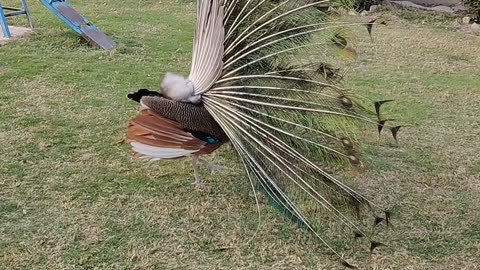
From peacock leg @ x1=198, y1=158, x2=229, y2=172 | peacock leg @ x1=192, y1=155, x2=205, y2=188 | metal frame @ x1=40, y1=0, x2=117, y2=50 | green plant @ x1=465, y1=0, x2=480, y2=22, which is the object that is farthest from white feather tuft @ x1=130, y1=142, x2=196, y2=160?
green plant @ x1=465, y1=0, x2=480, y2=22

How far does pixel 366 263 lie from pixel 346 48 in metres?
1.19

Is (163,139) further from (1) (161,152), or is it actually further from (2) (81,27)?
(2) (81,27)

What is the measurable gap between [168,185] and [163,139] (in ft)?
1.51

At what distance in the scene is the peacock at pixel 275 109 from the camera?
3176 mm

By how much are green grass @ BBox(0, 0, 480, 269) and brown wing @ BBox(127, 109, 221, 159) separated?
324mm

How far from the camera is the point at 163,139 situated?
3.51 m

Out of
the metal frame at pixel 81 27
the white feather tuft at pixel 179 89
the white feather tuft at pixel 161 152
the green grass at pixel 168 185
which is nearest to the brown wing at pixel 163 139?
the white feather tuft at pixel 161 152

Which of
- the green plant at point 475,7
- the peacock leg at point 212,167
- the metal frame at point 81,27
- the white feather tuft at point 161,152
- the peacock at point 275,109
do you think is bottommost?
the green plant at point 475,7

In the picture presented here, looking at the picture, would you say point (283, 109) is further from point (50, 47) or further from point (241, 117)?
point (50, 47)

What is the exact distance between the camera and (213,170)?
4055 millimetres

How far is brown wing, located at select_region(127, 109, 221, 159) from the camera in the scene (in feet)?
11.5

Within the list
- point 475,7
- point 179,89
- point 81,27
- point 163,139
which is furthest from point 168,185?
point 475,7

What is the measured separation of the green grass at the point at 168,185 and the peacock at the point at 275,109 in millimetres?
244

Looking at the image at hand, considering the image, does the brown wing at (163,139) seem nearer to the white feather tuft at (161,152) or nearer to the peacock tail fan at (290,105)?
the white feather tuft at (161,152)
